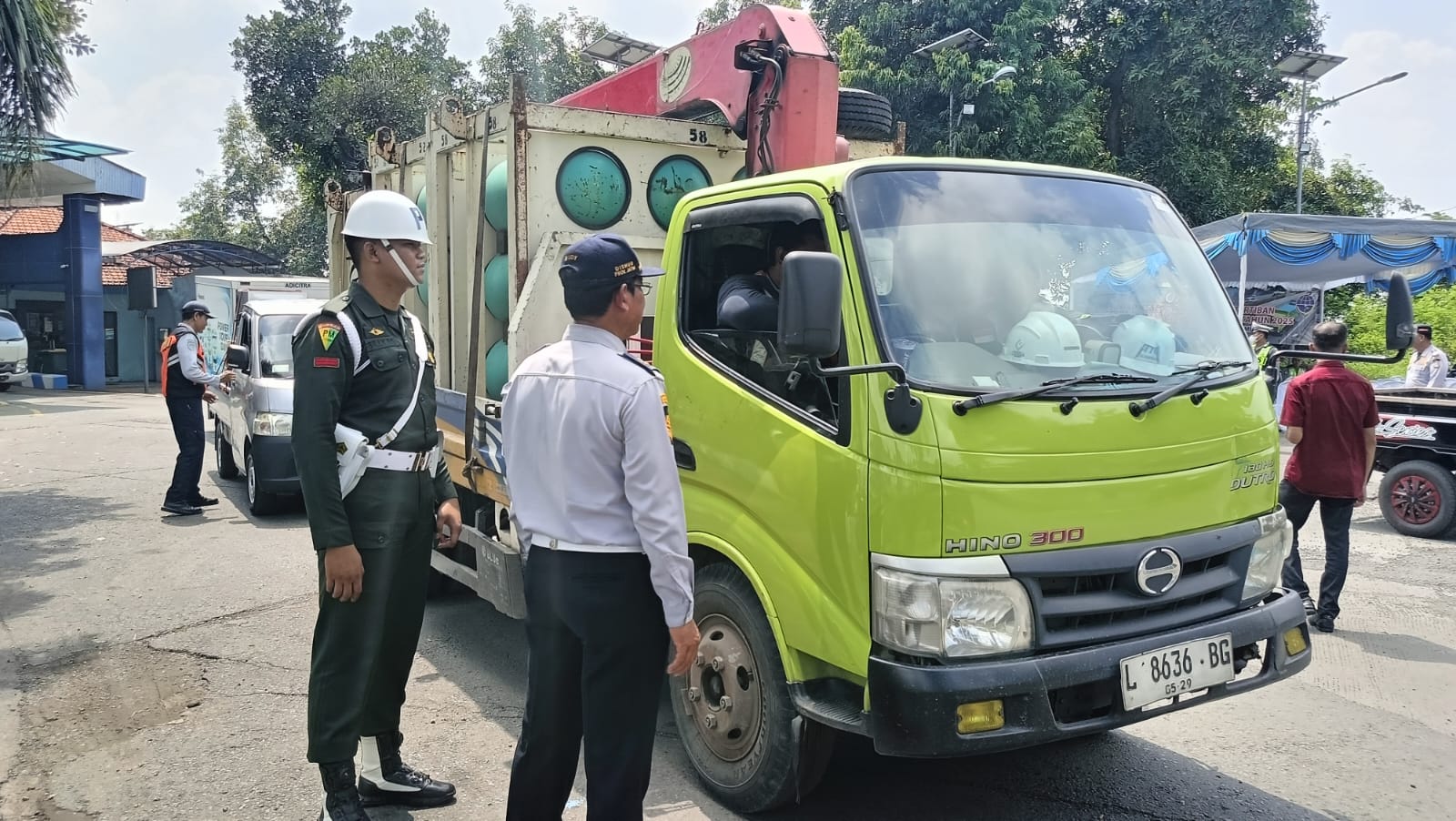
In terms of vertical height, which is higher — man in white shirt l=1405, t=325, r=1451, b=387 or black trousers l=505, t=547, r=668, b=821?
man in white shirt l=1405, t=325, r=1451, b=387

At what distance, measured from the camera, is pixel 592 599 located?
2543 millimetres

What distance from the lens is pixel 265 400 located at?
27.6 feet

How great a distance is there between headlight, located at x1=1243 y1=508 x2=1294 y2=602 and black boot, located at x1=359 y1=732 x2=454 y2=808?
9.38ft

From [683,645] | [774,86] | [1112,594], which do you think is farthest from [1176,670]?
[774,86]

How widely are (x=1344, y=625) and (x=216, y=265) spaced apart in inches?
1143

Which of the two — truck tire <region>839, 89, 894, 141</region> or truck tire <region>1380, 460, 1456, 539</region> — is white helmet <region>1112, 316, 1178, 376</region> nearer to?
truck tire <region>839, 89, 894, 141</region>

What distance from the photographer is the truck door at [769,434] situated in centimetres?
293

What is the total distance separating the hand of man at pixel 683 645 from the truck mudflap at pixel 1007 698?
57 centimetres

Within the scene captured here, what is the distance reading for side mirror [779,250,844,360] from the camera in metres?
2.76

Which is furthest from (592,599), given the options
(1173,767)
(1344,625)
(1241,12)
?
(1241,12)

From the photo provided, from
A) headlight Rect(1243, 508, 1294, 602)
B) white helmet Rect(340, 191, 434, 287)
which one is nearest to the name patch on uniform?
white helmet Rect(340, 191, 434, 287)

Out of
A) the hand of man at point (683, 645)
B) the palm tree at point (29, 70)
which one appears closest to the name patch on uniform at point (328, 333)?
the hand of man at point (683, 645)

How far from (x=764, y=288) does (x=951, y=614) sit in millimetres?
1366

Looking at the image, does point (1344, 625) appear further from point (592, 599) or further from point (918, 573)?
point (592, 599)
